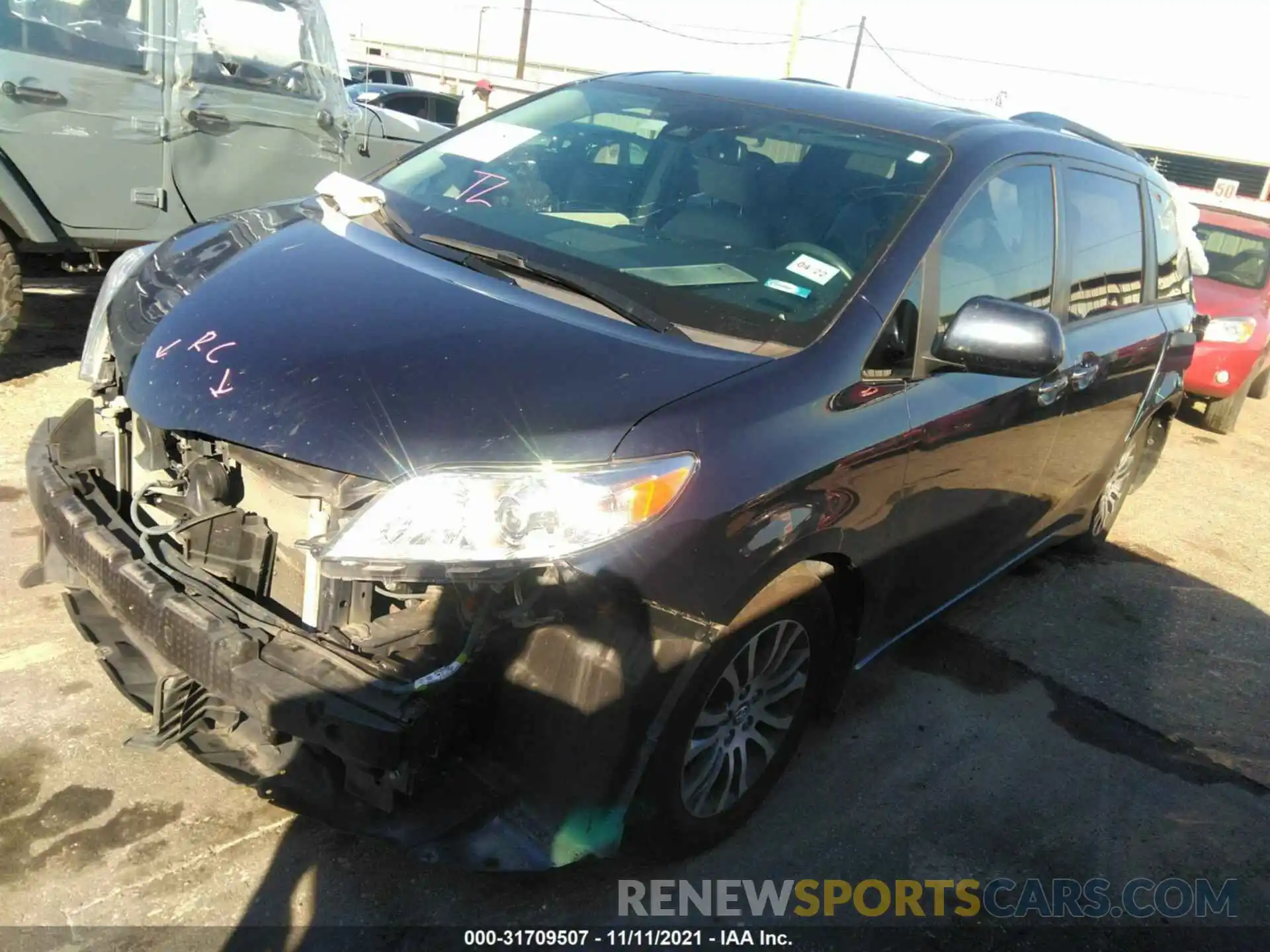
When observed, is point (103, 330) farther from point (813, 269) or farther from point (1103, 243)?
point (1103, 243)

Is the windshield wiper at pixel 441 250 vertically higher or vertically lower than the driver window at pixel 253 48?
lower

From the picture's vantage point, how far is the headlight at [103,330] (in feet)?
9.05

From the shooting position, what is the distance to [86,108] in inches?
201

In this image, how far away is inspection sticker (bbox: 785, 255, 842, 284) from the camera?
270 cm

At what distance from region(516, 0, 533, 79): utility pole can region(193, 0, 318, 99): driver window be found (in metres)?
24.0

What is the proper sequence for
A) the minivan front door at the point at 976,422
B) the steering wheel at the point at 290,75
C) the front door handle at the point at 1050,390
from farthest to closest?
the steering wheel at the point at 290,75 < the front door handle at the point at 1050,390 < the minivan front door at the point at 976,422

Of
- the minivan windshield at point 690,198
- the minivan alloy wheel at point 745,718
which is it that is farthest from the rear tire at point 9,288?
the minivan alloy wheel at point 745,718

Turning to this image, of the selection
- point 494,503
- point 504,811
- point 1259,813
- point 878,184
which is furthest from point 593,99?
point 1259,813

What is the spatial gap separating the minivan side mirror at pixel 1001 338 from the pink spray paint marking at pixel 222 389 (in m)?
1.77

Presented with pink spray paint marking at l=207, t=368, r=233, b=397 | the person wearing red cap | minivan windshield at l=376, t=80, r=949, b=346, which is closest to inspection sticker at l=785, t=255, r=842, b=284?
minivan windshield at l=376, t=80, r=949, b=346

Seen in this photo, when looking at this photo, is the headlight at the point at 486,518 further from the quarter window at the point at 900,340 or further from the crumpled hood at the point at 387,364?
the quarter window at the point at 900,340

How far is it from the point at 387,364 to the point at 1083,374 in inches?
103

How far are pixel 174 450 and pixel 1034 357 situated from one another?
2.19 meters

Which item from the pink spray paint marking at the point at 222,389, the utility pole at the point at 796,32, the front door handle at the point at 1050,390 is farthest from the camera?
the utility pole at the point at 796,32
